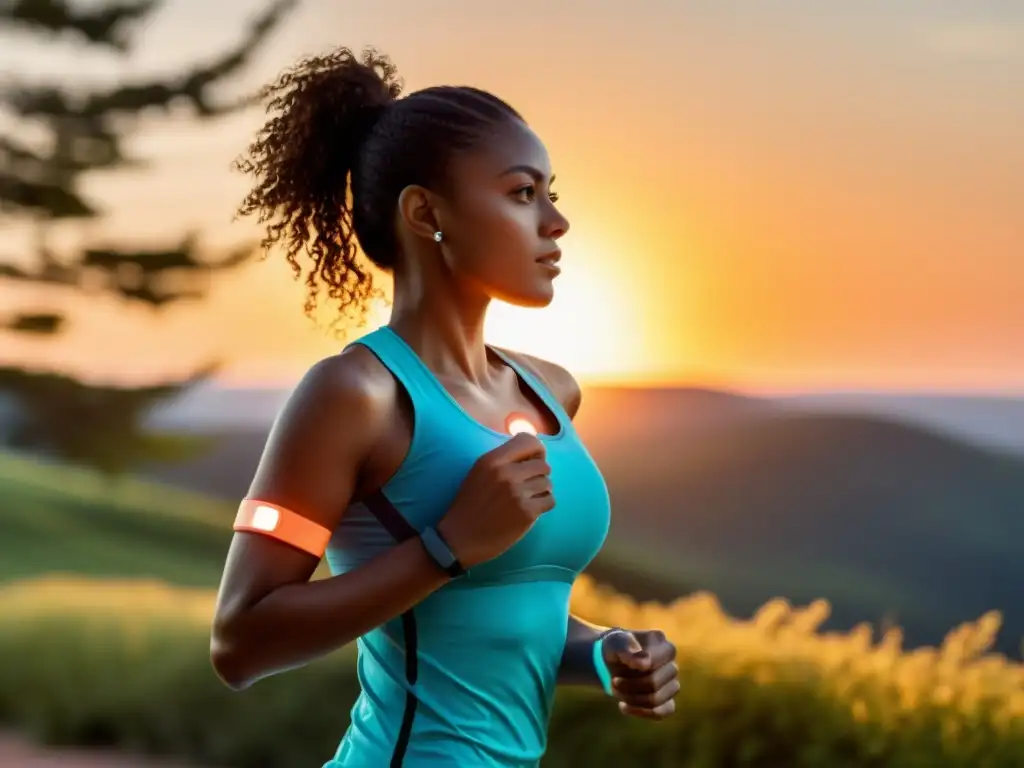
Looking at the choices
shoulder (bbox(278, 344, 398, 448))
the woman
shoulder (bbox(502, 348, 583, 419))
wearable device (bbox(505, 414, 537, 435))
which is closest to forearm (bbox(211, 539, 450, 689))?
the woman

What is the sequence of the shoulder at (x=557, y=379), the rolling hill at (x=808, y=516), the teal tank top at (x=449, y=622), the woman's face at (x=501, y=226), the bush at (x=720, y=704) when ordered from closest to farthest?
the teal tank top at (x=449, y=622) → the woman's face at (x=501, y=226) → the shoulder at (x=557, y=379) → the bush at (x=720, y=704) → the rolling hill at (x=808, y=516)

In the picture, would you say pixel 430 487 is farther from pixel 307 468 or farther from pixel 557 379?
pixel 557 379

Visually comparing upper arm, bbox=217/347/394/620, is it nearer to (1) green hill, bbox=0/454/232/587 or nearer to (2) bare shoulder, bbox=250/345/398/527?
(2) bare shoulder, bbox=250/345/398/527

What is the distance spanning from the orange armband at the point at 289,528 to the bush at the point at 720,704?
3.45m

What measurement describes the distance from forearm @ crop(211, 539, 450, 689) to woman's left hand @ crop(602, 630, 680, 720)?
0.25 m

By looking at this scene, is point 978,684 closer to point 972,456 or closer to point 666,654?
point 666,654

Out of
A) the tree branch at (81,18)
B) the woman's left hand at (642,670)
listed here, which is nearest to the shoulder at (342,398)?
the woman's left hand at (642,670)

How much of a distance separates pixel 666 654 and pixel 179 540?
13.1 m

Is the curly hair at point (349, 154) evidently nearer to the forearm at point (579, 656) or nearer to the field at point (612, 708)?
the forearm at point (579, 656)

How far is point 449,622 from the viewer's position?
5.81 ft

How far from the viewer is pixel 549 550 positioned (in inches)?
71.3

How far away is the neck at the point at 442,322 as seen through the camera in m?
1.91

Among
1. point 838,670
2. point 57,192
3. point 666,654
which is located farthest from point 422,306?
point 57,192

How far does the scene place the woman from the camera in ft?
5.51
